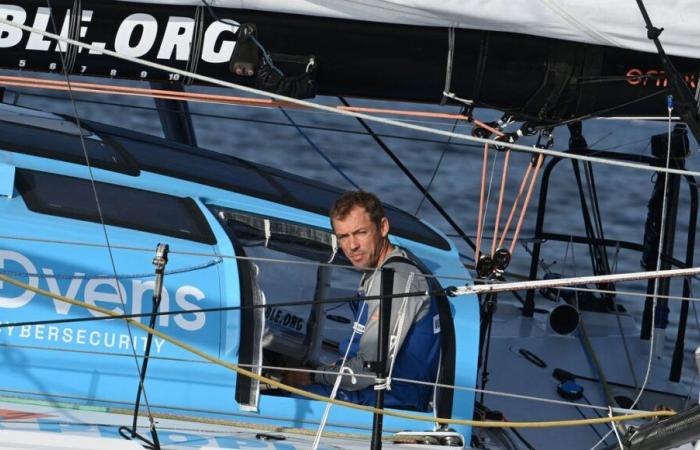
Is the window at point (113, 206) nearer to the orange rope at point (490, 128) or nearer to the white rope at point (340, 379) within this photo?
the white rope at point (340, 379)

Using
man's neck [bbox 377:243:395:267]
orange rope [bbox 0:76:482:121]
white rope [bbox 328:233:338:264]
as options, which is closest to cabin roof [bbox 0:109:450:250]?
Answer: white rope [bbox 328:233:338:264]

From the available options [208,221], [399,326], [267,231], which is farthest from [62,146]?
[399,326]

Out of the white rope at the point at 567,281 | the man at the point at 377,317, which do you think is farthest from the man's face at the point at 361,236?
the white rope at the point at 567,281

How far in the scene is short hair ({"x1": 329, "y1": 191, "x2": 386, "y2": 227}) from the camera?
4.23 m

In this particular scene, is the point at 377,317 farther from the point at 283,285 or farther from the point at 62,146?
the point at 62,146

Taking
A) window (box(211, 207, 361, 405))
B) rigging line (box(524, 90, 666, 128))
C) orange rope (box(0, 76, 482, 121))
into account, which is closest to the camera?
window (box(211, 207, 361, 405))

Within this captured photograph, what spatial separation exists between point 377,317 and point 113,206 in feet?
3.19

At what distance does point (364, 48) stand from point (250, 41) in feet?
1.26

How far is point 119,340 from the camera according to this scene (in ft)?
13.6

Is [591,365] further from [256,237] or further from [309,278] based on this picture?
[256,237]

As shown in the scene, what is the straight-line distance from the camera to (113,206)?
4.42 m

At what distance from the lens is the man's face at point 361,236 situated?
423 centimetres

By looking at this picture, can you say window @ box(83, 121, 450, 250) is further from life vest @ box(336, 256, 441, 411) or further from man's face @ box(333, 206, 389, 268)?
life vest @ box(336, 256, 441, 411)

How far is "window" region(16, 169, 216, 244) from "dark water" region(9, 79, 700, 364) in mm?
5817
